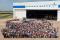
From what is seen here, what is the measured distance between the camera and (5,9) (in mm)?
20703

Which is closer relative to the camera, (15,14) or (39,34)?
(39,34)

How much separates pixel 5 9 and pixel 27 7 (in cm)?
263

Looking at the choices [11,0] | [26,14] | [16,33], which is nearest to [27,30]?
[16,33]

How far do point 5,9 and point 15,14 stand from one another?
2142mm

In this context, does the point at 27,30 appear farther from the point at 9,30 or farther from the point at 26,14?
the point at 26,14

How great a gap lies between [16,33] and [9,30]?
0.91ft

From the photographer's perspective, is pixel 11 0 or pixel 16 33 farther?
pixel 11 0

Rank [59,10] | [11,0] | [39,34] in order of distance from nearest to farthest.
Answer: [39,34] → [59,10] → [11,0]

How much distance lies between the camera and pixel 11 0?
20.1 m

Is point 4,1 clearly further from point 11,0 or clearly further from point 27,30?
point 27,30

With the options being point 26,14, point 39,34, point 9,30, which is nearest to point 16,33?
point 9,30

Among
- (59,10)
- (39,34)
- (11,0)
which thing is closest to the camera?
(39,34)

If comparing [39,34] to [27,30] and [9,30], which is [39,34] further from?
[9,30]

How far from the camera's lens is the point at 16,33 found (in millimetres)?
8039
